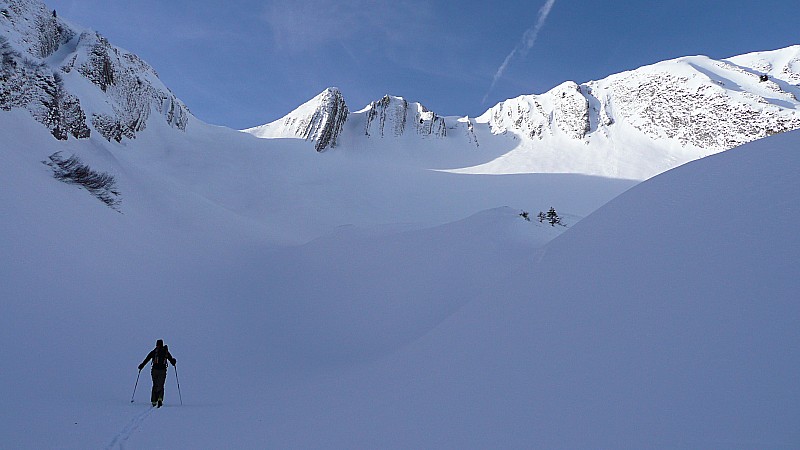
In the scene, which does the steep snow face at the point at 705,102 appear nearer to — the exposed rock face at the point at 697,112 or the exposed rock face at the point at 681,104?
the exposed rock face at the point at 697,112

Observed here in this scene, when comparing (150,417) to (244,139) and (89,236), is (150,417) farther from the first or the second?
(244,139)

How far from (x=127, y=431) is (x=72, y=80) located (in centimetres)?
3216

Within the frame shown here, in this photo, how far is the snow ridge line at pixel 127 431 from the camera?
12.9 feet

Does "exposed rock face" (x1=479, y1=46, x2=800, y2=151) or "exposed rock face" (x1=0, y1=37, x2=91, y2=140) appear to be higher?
"exposed rock face" (x1=479, y1=46, x2=800, y2=151)

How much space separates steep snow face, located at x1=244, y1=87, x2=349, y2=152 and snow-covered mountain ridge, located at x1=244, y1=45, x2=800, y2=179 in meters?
0.21

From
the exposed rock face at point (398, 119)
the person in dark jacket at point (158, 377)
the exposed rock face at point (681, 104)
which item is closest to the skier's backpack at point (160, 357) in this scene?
the person in dark jacket at point (158, 377)

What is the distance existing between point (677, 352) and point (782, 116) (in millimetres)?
66951

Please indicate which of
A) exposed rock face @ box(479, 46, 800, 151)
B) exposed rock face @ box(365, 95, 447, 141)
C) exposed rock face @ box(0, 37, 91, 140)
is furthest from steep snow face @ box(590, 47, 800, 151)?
exposed rock face @ box(0, 37, 91, 140)

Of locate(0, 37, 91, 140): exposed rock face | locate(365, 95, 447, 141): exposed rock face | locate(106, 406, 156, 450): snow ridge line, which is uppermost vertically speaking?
locate(365, 95, 447, 141): exposed rock face

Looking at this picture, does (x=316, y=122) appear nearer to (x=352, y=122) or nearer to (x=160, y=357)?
(x=352, y=122)

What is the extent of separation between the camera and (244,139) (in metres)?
47.0

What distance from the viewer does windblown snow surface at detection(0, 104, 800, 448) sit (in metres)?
2.77

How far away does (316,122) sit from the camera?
185ft

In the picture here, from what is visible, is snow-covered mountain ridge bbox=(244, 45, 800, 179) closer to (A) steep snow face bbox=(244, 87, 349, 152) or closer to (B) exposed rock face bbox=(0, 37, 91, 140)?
(A) steep snow face bbox=(244, 87, 349, 152)
